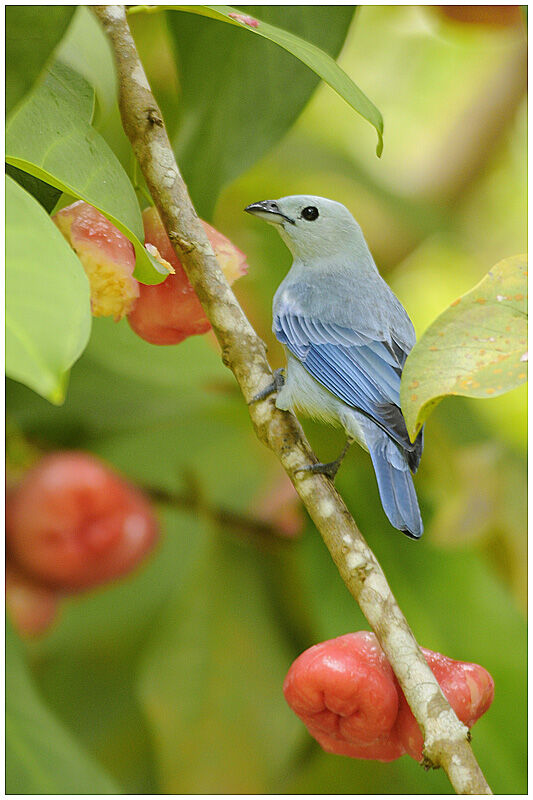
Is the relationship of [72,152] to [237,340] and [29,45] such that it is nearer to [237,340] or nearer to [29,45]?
[29,45]

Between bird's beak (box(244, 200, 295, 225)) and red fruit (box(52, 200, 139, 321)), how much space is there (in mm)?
536

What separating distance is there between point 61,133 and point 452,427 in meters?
1.23

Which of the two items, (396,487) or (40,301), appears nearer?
(40,301)

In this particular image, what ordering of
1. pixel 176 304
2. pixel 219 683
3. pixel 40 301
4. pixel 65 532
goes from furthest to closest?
1. pixel 219 683
2. pixel 65 532
3. pixel 176 304
4. pixel 40 301

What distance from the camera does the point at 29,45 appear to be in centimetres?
84

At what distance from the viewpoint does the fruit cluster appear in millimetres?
1483

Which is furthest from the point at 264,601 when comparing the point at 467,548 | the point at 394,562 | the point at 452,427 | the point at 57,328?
the point at 57,328

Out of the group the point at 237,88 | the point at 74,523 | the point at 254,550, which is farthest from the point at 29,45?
the point at 254,550

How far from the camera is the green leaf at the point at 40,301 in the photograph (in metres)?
0.59

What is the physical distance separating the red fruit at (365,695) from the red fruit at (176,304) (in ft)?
1.43

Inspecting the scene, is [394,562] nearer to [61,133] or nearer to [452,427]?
[452,427]

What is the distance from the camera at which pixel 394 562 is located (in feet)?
5.63

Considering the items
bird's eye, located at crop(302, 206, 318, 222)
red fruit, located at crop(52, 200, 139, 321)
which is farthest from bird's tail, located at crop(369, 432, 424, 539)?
bird's eye, located at crop(302, 206, 318, 222)

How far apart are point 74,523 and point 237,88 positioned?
2.60 feet
